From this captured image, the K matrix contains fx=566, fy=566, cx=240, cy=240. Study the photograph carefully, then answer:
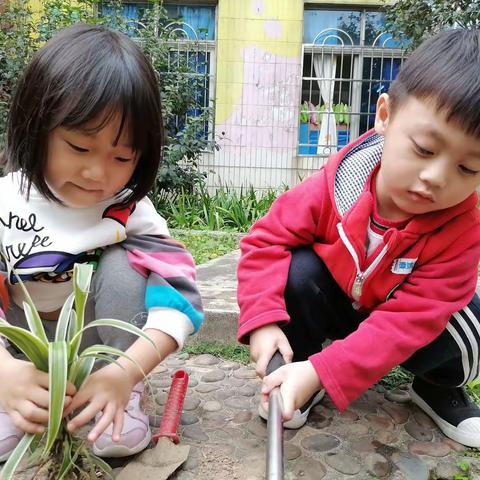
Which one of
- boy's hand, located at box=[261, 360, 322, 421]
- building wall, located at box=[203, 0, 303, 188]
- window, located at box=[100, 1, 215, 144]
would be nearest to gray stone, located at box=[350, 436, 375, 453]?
boy's hand, located at box=[261, 360, 322, 421]

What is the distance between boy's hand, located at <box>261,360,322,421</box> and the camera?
1072 millimetres

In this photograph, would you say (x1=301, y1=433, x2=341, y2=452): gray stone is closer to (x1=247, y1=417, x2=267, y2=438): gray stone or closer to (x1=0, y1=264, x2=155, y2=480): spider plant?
(x1=247, y1=417, x2=267, y2=438): gray stone

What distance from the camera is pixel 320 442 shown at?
1271 mm

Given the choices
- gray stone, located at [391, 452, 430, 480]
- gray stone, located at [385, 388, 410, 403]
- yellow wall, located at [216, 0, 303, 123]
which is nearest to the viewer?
gray stone, located at [391, 452, 430, 480]

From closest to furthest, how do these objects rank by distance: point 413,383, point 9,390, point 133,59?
point 9,390, point 133,59, point 413,383

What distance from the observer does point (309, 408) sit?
1369 mm

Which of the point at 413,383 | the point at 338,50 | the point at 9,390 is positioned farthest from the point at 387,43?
the point at 9,390

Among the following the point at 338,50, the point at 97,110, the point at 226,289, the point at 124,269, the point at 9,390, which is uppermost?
the point at 338,50

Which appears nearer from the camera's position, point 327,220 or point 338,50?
point 327,220

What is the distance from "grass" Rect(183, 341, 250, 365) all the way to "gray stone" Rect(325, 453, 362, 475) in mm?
532

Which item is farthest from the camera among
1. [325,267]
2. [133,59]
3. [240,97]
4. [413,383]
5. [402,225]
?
[240,97]

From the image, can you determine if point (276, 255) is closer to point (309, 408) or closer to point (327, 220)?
point (327, 220)

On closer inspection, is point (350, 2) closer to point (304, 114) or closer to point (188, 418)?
point (304, 114)

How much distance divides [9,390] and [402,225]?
860 mm
